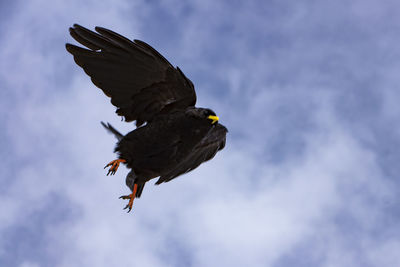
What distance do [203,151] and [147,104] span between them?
1.52 meters

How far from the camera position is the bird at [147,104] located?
344 inches

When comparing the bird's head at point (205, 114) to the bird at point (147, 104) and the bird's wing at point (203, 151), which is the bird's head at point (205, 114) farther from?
the bird's wing at point (203, 151)

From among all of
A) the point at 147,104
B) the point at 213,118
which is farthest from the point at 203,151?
the point at 147,104

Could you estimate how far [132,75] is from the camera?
927 centimetres

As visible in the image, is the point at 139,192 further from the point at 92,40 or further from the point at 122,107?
the point at 92,40

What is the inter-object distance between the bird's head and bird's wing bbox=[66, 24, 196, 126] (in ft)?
1.55

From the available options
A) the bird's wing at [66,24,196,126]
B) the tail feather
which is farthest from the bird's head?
the tail feather

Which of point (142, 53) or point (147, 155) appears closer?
point (147, 155)

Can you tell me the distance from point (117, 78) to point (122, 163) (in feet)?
5.75

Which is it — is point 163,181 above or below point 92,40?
below

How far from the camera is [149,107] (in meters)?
9.34

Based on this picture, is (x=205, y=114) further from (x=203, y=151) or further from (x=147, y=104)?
(x=147, y=104)

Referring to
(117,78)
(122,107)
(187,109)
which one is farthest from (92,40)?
(187,109)

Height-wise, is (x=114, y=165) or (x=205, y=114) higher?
(x=205, y=114)
